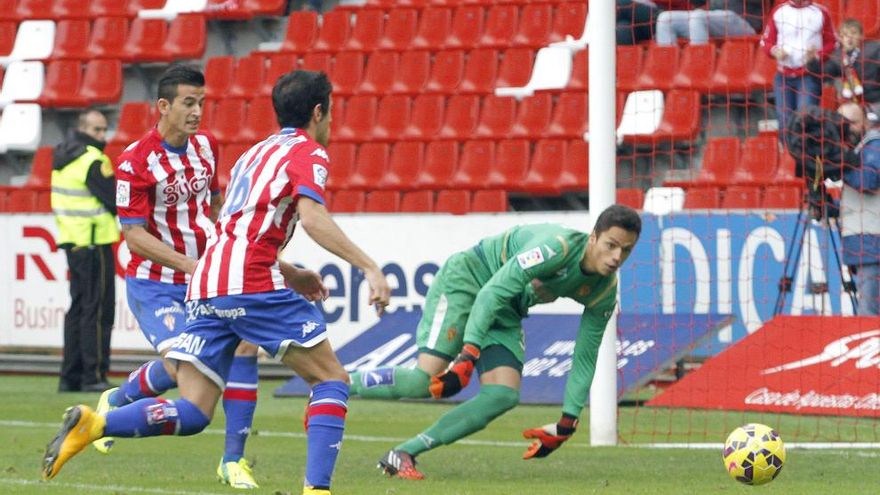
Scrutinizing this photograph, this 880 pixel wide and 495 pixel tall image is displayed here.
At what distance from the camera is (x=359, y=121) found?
55.1 feet

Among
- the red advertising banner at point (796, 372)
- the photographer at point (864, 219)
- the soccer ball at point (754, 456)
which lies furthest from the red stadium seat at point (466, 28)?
the soccer ball at point (754, 456)

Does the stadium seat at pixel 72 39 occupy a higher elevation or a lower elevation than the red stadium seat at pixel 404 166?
higher

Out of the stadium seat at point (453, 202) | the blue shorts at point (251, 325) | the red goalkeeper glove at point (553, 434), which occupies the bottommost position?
the red goalkeeper glove at point (553, 434)

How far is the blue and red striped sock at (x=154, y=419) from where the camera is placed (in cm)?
655

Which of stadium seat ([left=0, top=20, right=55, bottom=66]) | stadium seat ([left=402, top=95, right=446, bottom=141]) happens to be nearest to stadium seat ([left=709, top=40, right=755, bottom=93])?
stadium seat ([left=402, top=95, right=446, bottom=141])

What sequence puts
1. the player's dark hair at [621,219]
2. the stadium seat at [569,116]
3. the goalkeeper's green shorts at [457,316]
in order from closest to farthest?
the player's dark hair at [621,219] < the goalkeeper's green shorts at [457,316] < the stadium seat at [569,116]

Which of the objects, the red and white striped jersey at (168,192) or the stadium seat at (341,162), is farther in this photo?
the stadium seat at (341,162)

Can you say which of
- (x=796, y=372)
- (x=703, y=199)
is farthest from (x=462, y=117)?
(x=796, y=372)

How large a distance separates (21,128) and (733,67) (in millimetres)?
7849

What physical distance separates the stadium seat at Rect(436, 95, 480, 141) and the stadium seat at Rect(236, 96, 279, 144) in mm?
1928

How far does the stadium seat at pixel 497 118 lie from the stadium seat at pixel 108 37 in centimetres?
471

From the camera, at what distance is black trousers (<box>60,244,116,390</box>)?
13672 millimetres

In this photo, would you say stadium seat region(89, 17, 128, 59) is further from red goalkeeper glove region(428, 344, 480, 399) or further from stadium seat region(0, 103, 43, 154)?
red goalkeeper glove region(428, 344, 480, 399)

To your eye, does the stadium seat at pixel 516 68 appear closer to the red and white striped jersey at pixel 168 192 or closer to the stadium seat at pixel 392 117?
the stadium seat at pixel 392 117
